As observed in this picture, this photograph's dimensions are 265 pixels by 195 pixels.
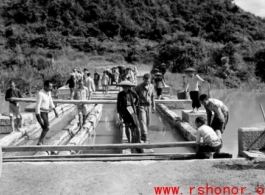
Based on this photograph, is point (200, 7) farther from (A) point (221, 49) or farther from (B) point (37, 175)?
(B) point (37, 175)

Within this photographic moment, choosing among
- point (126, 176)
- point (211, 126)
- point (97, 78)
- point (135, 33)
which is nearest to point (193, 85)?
point (211, 126)

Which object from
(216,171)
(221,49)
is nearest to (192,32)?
(221,49)

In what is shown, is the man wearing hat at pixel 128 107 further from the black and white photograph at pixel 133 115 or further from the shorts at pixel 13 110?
the shorts at pixel 13 110

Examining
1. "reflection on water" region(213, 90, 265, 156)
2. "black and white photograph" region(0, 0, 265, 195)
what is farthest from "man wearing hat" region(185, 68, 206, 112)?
"reflection on water" region(213, 90, 265, 156)

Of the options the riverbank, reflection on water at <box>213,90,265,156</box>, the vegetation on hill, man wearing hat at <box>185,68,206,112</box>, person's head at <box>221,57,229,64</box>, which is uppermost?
the vegetation on hill

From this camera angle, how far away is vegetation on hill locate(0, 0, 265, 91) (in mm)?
32438

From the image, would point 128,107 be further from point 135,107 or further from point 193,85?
point 193,85

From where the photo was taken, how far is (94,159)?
6383mm

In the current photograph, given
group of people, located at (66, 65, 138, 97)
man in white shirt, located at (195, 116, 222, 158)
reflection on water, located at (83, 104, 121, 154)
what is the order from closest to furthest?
man in white shirt, located at (195, 116, 222, 158), reflection on water, located at (83, 104, 121, 154), group of people, located at (66, 65, 138, 97)

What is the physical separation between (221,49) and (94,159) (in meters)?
28.2

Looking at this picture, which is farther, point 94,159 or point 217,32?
point 217,32

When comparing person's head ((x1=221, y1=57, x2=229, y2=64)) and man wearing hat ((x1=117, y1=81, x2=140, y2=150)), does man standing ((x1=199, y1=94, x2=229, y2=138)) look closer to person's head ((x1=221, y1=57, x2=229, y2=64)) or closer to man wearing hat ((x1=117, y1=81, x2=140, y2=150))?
man wearing hat ((x1=117, y1=81, x2=140, y2=150))

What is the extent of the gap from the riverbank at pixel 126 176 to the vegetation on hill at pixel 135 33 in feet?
83.2

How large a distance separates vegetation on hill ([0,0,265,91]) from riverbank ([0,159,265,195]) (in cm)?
2535
